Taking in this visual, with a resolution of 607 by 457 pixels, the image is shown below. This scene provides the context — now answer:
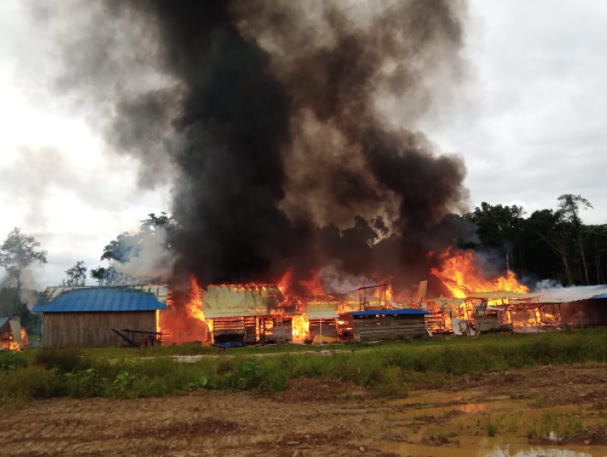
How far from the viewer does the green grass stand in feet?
50.5

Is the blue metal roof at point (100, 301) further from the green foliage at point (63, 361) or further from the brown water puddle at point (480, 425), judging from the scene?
the brown water puddle at point (480, 425)

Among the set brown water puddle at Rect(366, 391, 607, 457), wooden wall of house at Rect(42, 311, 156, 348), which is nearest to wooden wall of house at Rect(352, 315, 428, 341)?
wooden wall of house at Rect(42, 311, 156, 348)

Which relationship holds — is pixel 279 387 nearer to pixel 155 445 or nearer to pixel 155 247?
→ pixel 155 445

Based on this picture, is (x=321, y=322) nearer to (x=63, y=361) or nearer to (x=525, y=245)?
(x=63, y=361)

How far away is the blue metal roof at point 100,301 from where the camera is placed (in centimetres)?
3369

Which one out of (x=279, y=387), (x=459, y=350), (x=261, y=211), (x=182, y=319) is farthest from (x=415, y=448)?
(x=261, y=211)

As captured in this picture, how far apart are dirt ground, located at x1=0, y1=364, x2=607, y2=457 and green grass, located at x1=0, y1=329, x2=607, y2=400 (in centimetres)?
74

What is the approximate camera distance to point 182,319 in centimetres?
3725

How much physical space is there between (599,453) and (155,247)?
41825 mm

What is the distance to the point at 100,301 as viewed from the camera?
34.7m

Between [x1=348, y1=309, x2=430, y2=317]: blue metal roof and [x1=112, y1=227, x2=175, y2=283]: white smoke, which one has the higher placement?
[x1=112, y1=227, x2=175, y2=283]: white smoke

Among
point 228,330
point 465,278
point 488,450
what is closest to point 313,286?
point 228,330

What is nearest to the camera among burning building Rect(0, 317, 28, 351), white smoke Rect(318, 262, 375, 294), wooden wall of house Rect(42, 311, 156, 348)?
burning building Rect(0, 317, 28, 351)

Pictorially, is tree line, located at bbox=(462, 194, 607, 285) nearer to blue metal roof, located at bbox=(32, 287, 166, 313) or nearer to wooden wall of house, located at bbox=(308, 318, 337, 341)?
wooden wall of house, located at bbox=(308, 318, 337, 341)
